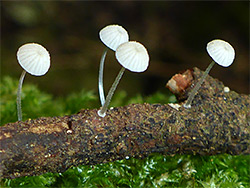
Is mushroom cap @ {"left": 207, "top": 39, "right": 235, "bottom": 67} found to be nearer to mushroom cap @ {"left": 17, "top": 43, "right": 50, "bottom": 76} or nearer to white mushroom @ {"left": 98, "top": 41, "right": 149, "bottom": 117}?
white mushroom @ {"left": 98, "top": 41, "right": 149, "bottom": 117}

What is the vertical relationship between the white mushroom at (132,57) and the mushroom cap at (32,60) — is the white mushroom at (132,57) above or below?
below

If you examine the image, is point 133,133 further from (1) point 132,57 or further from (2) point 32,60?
(2) point 32,60

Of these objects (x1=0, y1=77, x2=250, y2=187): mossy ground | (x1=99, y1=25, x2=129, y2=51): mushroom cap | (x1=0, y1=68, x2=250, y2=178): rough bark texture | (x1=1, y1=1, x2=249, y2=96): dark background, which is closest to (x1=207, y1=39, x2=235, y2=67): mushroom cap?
(x1=0, y1=68, x2=250, y2=178): rough bark texture

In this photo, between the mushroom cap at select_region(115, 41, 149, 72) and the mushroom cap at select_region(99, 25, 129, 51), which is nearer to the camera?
the mushroom cap at select_region(115, 41, 149, 72)

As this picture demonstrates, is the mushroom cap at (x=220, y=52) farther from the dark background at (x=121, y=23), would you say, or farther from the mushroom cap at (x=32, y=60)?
the dark background at (x=121, y=23)

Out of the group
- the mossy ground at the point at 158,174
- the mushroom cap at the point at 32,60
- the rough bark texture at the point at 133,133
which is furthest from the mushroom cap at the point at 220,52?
the mushroom cap at the point at 32,60

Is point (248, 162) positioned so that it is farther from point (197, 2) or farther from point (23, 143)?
point (197, 2)
